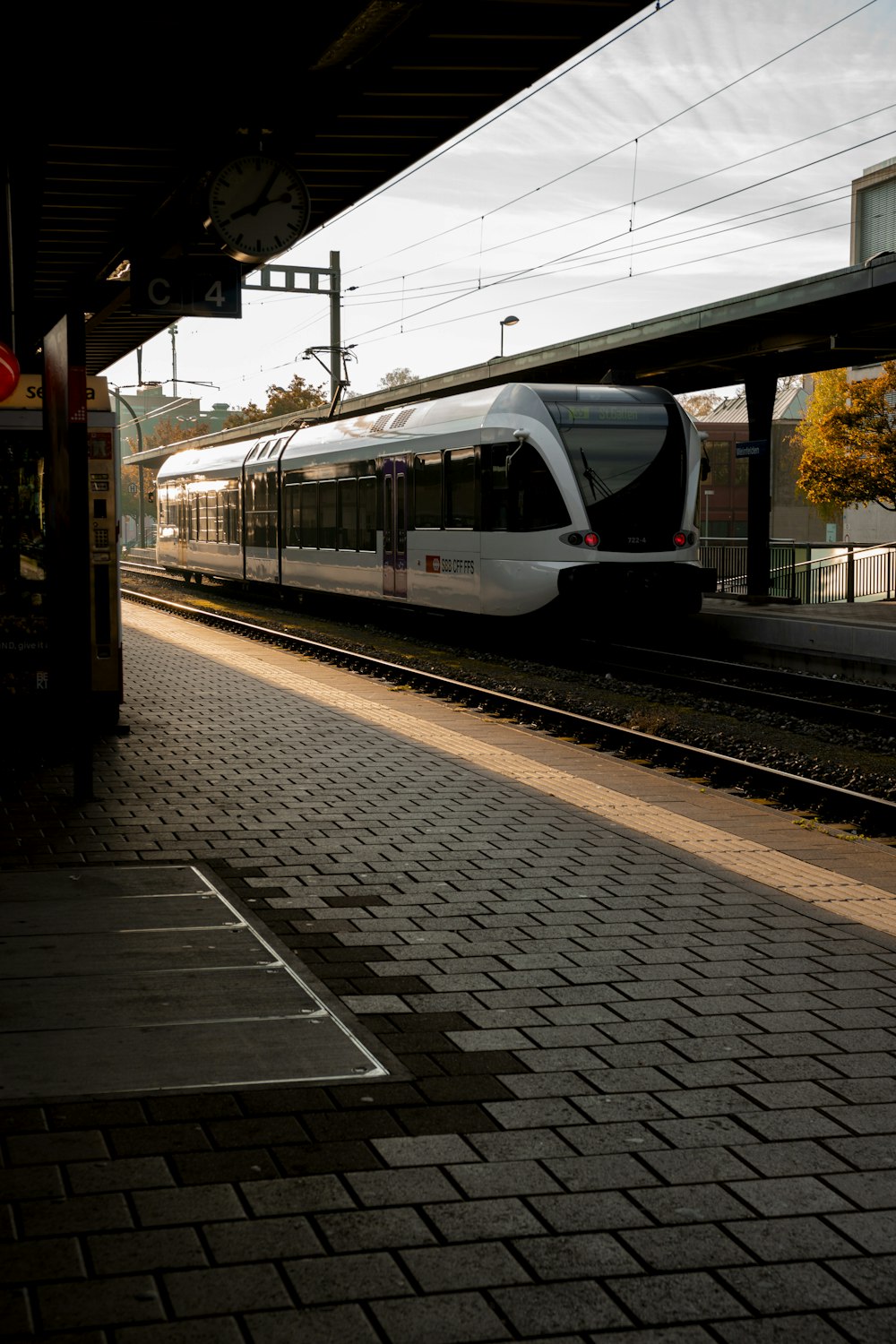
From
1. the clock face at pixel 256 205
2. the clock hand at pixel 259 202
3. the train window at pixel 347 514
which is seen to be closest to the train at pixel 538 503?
the train window at pixel 347 514

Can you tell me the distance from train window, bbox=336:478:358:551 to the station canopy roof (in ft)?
40.6

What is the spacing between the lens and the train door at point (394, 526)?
68.7ft

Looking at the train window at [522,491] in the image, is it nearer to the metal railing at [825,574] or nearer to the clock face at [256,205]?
the clock face at [256,205]

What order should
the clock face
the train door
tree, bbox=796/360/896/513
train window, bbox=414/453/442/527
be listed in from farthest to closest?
tree, bbox=796/360/896/513
the train door
train window, bbox=414/453/442/527
the clock face

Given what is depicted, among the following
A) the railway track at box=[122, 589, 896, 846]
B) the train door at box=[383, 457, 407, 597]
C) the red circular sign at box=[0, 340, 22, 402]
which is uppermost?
the red circular sign at box=[0, 340, 22, 402]

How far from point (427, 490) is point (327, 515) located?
5172 millimetres

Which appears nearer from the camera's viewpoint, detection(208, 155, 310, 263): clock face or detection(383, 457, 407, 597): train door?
detection(208, 155, 310, 263): clock face

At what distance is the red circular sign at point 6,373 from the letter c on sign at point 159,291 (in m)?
1.17

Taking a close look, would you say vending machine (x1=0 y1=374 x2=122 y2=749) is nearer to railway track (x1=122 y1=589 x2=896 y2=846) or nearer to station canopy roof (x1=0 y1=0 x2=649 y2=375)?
station canopy roof (x1=0 y1=0 x2=649 y2=375)

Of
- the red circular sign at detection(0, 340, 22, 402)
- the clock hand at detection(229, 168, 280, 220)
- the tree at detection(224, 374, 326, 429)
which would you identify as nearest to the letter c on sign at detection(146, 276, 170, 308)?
the red circular sign at detection(0, 340, 22, 402)

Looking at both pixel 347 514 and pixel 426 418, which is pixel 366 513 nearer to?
pixel 347 514

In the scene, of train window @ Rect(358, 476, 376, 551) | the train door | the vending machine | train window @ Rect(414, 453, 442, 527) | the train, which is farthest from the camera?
train window @ Rect(358, 476, 376, 551)

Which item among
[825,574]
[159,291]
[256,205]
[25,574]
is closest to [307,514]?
[825,574]

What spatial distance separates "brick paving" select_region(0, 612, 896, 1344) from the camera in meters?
2.98
